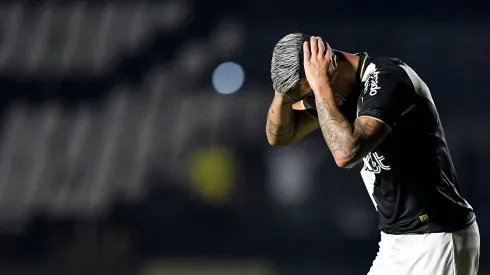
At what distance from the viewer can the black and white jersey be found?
2.44m

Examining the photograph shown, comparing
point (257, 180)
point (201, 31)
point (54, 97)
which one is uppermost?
point (201, 31)

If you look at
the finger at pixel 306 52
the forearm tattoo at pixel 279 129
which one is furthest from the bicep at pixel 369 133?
the forearm tattoo at pixel 279 129

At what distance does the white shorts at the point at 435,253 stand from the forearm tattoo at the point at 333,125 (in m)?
0.43

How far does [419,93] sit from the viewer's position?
8.07 feet

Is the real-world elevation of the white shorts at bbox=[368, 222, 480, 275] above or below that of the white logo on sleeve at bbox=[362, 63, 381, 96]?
below

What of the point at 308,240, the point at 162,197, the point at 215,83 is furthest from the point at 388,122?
the point at 215,83

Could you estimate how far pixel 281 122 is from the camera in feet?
9.62

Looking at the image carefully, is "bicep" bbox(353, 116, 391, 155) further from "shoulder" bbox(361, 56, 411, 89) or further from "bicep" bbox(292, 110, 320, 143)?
"bicep" bbox(292, 110, 320, 143)

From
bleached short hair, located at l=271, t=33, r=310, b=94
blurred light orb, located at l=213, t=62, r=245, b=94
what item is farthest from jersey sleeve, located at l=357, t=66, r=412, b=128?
blurred light orb, located at l=213, t=62, r=245, b=94

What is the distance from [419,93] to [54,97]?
7031 millimetres

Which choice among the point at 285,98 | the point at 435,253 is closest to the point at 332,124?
the point at 285,98

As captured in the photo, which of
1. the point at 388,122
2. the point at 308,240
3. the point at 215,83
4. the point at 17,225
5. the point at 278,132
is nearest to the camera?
the point at 388,122

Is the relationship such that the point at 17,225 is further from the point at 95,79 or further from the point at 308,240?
the point at 308,240

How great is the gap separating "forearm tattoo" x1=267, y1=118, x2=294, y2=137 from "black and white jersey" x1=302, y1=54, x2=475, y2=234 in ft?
1.43
